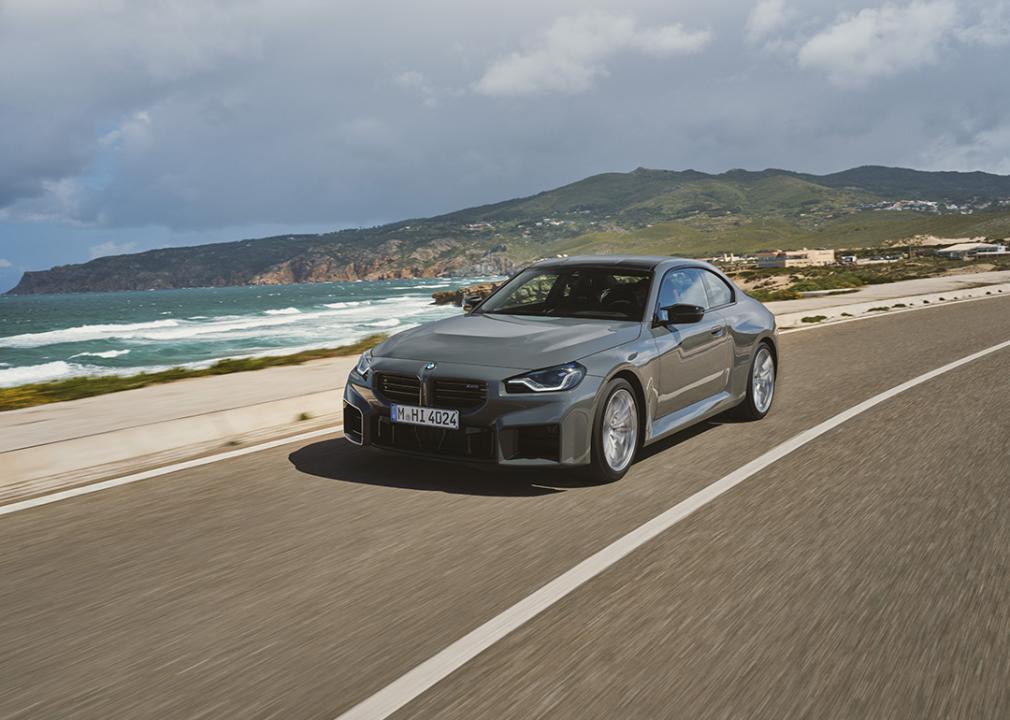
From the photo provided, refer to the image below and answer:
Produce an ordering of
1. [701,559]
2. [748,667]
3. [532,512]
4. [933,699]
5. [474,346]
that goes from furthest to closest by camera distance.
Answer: [474,346] → [532,512] → [701,559] → [748,667] → [933,699]

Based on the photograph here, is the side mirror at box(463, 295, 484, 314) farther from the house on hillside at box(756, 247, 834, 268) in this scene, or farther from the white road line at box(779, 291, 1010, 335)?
the house on hillside at box(756, 247, 834, 268)

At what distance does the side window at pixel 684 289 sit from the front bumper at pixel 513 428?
5.58 ft

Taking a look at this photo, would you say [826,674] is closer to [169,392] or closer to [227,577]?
[227,577]

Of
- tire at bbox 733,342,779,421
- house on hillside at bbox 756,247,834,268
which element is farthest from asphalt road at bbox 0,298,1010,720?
house on hillside at bbox 756,247,834,268

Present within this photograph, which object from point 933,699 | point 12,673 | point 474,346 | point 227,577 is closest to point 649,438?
point 474,346

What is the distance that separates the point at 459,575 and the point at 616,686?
4.47 ft

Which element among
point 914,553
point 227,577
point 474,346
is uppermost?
point 474,346

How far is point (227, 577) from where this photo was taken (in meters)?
4.48

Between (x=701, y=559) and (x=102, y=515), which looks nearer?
(x=701, y=559)

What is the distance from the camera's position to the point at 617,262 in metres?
7.87

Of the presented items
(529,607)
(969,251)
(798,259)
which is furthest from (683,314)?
(798,259)

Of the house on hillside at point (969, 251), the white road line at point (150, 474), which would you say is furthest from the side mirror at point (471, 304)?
the house on hillside at point (969, 251)

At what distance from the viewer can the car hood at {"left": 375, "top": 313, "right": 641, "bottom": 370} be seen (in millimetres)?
6238

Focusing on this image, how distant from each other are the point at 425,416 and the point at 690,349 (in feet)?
7.86
